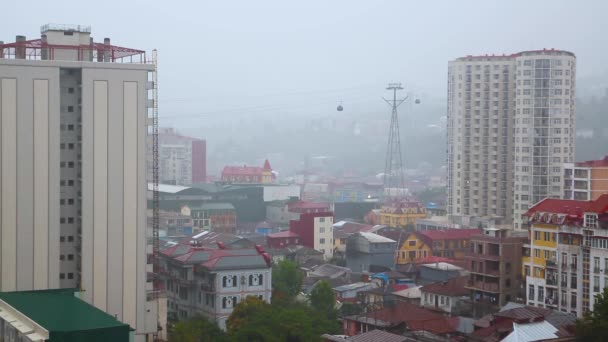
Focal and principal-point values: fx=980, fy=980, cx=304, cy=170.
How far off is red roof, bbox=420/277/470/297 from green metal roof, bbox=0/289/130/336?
14.9ft

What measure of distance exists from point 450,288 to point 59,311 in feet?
17.8

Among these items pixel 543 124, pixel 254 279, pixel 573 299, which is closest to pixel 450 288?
pixel 573 299

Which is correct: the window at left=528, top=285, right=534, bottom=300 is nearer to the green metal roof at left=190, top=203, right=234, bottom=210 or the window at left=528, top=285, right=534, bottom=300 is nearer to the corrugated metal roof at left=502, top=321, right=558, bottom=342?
the corrugated metal roof at left=502, top=321, right=558, bottom=342

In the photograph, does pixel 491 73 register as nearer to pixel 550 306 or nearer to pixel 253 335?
pixel 550 306

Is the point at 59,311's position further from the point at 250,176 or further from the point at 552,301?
the point at 250,176

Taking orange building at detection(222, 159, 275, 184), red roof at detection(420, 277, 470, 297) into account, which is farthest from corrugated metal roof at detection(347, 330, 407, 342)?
orange building at detection(222, 159, 275, 184)

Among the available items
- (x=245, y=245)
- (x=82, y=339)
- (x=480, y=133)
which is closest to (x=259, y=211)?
(x=480, y=133)

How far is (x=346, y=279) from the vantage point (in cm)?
1364

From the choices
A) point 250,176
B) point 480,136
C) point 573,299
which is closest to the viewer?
point 573,299

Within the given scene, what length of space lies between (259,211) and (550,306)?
14.2 m

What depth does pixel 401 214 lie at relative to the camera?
22688mm

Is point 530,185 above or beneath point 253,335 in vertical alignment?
above

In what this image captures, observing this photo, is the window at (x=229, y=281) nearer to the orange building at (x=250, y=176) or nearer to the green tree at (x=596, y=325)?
the green tree at (x=596, y=325)

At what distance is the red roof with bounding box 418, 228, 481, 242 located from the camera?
1630cm
